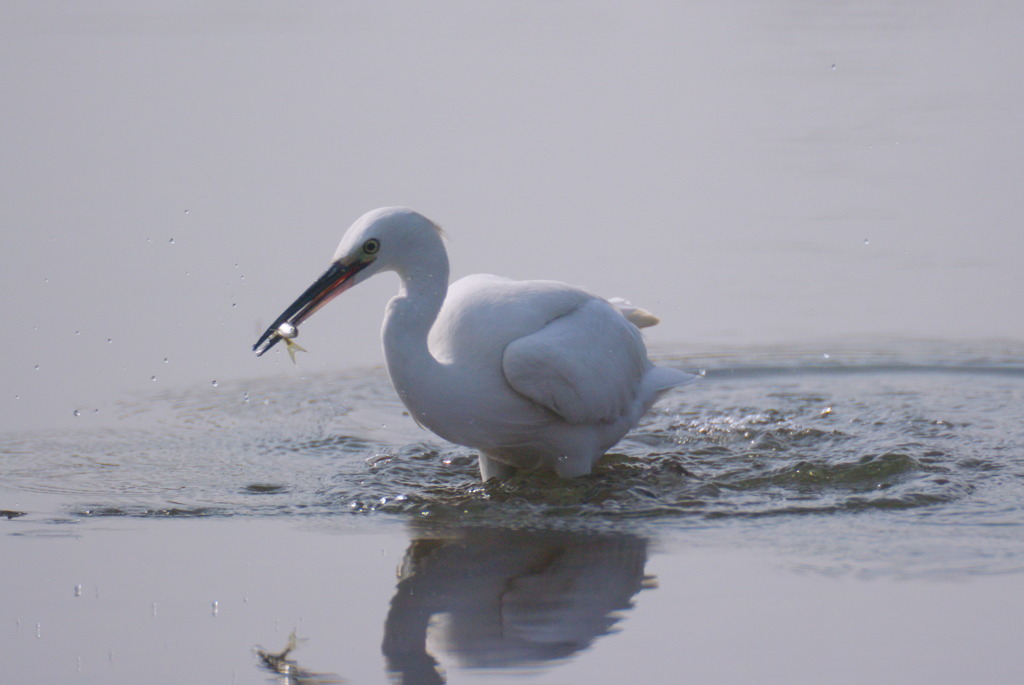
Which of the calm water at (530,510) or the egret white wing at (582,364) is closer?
the calm water at (530,510)

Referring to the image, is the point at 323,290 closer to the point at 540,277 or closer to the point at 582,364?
the point at 582,364

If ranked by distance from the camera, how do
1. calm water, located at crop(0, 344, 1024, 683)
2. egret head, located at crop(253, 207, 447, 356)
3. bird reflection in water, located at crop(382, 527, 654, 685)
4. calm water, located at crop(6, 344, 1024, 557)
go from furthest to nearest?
calm water, located at crop(6, 344, 1024, 557), egret head, located at crop(253, 207, 447, 356), calm water, located at crop(0, 344, 1024, 683), bird reflection in water, located at crop(382, 527, 654, 685)

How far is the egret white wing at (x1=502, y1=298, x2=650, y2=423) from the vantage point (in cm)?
560

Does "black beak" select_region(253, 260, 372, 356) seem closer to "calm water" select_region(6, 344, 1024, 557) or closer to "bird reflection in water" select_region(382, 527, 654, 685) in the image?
"calm water" select_region(6, 344, 1024, 557)

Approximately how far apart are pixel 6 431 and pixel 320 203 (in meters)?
3.08

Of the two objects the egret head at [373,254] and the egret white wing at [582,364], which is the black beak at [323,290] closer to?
the egret head at [373,254]

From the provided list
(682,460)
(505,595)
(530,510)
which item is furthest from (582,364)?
(505,595)

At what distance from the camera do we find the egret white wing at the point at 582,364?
5602 mm

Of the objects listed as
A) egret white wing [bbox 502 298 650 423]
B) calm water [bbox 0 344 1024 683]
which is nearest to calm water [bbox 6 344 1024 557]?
calm water [bbox 0 344 1024 683]

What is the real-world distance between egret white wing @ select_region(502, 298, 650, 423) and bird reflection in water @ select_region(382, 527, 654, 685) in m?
0.65

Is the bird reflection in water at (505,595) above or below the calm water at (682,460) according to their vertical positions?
below

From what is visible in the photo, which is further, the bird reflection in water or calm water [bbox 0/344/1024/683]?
calm water [bbox 0/344/1024/683]

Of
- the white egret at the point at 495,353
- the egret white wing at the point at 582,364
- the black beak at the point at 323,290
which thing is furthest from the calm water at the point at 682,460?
the black beak at the point at 323,290

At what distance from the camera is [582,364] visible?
5.77 metres
